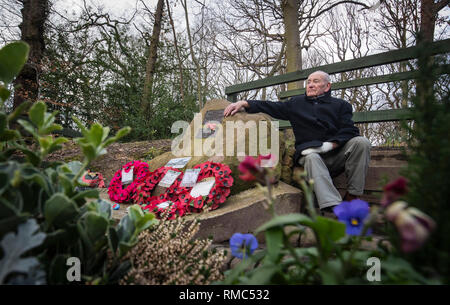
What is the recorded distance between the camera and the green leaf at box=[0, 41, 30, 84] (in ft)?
2.53

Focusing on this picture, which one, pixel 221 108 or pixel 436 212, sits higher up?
pixel 221 108

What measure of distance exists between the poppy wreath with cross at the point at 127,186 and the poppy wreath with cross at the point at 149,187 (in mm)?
54

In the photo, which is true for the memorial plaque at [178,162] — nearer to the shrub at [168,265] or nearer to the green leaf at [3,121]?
the shrub at [168,265]

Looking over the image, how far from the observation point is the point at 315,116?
9.77ft

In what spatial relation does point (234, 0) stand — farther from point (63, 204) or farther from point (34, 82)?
point (63, 204)

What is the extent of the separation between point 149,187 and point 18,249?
2.32 metres

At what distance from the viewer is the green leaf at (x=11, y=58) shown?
30.4 inches

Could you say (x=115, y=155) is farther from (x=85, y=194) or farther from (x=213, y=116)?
(x=85, y=194)

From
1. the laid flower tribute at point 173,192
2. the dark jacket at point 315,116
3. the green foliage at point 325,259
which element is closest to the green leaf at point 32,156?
the green foliage at point 325,259

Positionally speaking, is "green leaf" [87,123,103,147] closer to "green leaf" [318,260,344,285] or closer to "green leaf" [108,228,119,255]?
"green leaf" [108,228,119,255]

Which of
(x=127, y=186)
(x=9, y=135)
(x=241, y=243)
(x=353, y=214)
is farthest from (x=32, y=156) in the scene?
(x=127, y=186)
